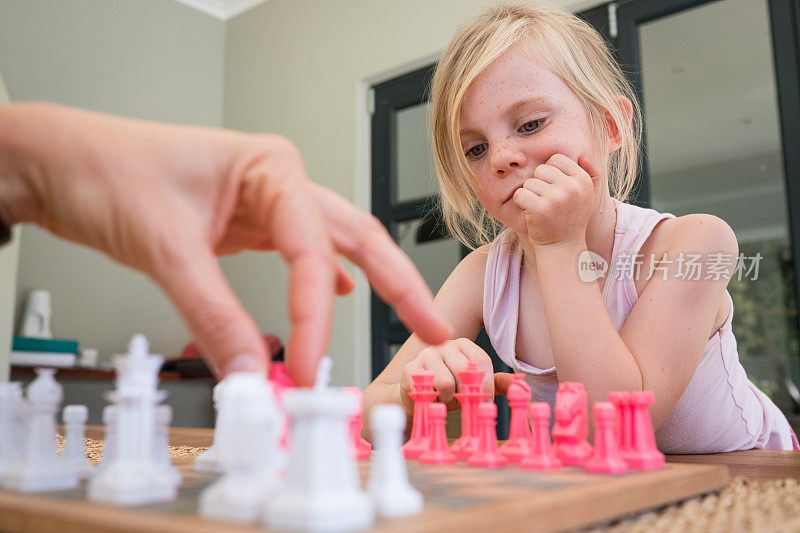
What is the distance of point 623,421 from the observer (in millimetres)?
721

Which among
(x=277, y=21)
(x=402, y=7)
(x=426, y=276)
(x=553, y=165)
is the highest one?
(x=277, y=21)

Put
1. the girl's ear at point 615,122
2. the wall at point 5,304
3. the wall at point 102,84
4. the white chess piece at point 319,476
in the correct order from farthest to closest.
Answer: the wall at point 102,84
the wall at point 5,304
the girl's ear at point 615,122
the white chess piece at point 319,476

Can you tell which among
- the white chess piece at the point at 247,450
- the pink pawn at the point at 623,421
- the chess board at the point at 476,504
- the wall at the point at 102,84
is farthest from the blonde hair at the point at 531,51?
the wall at the point at 102,84

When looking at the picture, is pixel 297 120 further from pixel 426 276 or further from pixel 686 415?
pixel 686 415

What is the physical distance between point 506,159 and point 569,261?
21cm

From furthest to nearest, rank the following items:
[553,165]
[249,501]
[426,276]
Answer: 1. [426,276]
2. [553,165]
3. [249,501]

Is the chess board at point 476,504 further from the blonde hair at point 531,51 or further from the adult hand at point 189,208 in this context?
the blonde hair at point 531,51

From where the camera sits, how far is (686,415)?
50.1 inches

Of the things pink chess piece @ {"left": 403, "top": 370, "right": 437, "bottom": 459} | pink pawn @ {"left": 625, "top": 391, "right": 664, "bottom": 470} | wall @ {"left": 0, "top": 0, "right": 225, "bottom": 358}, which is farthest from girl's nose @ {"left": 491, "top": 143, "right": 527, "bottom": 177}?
wall @ {"left": 0, "top": 0, "right": 225, "bottom": 358}

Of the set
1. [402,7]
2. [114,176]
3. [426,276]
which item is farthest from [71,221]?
[402,7]

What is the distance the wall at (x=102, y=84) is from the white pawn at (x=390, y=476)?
3.74 metres

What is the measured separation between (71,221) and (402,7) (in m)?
3.65

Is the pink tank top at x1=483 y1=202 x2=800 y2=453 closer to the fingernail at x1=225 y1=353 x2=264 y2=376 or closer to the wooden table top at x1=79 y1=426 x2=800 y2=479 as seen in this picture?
the wooden table top at x1=79 y1=426 x2=800 y2=479

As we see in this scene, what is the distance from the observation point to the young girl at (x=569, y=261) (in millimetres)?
1104
